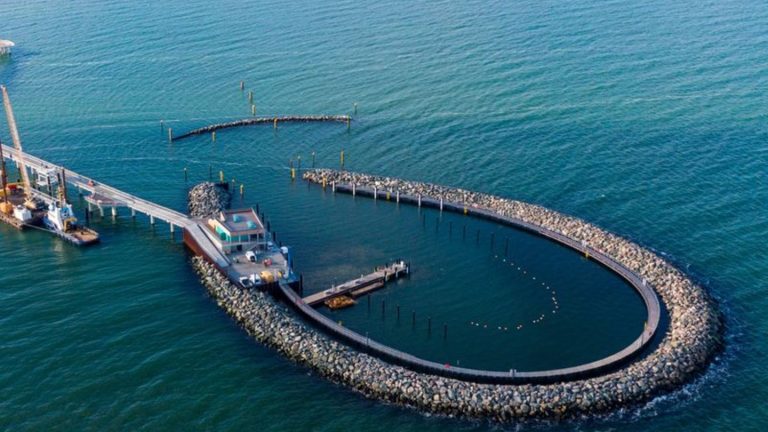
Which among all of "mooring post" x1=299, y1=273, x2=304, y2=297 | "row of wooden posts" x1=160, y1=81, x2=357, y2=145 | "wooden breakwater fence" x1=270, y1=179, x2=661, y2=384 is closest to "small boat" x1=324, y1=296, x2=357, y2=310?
"wooden breakwater fence" x1=270, y1=179, x2=661, y2=384

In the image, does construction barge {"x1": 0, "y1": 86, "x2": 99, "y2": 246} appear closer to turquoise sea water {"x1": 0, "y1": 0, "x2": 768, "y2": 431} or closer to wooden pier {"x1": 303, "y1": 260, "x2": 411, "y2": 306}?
turquoise sea water {"x1": 0, "y1": 0, "x2": 768, "y2": 431}

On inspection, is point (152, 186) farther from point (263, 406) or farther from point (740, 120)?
point (740, 120)

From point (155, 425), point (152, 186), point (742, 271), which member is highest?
point (152, 186)

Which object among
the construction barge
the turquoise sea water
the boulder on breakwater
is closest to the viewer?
the turquoise sea water

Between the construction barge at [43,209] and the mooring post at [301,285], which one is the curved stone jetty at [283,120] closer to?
the construction barge at [43,209]

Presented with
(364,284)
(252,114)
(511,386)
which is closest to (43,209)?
(252,114)

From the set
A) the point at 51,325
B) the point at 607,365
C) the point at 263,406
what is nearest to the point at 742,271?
the point at 607,365

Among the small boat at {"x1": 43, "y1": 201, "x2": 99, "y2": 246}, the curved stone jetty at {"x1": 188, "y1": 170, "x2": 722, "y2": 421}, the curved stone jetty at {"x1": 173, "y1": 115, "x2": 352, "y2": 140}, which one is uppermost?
the curved stone jetty at {"x1": 173, "y1": 115, "x2": 352, "y2": 140}

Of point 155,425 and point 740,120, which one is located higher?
point 740,120
